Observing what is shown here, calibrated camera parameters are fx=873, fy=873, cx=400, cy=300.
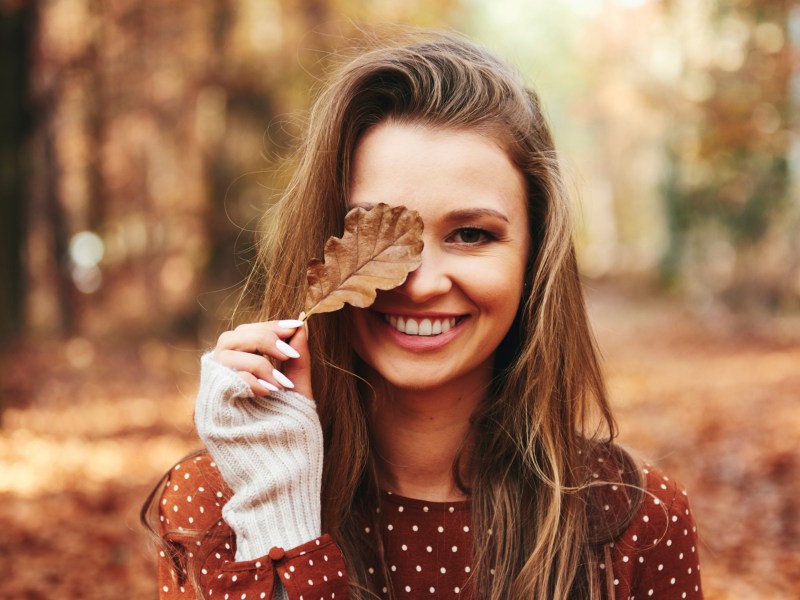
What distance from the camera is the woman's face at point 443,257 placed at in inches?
75.0

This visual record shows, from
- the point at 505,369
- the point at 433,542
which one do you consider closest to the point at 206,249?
the point at 505,369

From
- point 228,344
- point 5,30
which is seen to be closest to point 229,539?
point 228,344

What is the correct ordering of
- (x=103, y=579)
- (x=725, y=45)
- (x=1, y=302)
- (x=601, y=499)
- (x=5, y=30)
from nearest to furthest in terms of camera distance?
(x=601, y=499) < (x=103, y=579) < (x=1, y=302) < (x=5, y=30) < (x=725, y=45)

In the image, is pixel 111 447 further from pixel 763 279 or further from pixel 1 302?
pixel 763 279

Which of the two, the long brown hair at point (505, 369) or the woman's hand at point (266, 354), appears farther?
the long brown hair at point (505, 369)

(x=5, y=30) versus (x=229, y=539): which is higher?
(x=5, y=30)

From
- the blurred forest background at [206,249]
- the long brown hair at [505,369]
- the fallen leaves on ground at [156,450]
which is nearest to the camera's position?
the long brown hair at [505,369]

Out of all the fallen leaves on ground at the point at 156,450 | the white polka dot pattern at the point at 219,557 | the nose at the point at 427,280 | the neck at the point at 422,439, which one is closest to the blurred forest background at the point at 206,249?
the fallen leaves on ground at the point at 156,450

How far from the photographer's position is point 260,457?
1.84 metres

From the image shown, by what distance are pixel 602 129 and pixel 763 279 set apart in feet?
83.8

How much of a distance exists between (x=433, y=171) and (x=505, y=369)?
23.2 inches

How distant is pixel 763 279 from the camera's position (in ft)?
53.2

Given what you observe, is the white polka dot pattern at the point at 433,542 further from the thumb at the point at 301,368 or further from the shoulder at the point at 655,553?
the thumb at the point at 301,368

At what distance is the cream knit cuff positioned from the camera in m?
1.82
